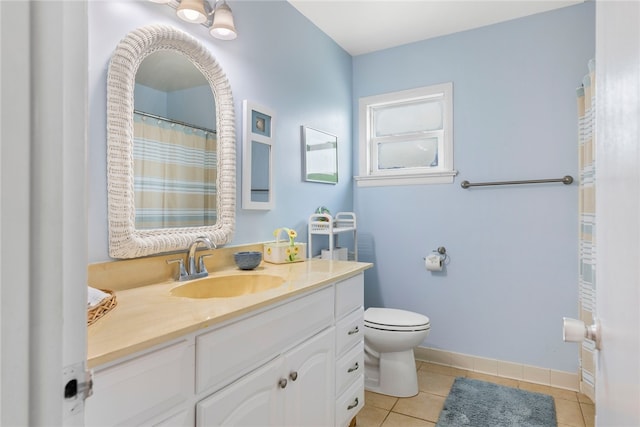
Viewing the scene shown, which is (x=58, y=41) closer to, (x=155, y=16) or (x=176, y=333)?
(x=176, y=333)

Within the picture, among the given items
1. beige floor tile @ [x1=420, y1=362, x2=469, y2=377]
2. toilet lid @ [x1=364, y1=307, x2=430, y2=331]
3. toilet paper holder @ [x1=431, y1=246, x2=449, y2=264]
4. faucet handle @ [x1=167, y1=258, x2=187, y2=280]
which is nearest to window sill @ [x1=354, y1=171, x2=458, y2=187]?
toilet paper holder @ [x1=431, y1=246, x2=449, y2=264]

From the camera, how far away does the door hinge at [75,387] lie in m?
0.35

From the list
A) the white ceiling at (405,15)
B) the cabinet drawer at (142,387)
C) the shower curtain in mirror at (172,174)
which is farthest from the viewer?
the white ceiling at (405,15)

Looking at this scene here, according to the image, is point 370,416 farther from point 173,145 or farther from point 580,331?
point 173,145

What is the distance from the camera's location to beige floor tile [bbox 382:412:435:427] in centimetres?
195

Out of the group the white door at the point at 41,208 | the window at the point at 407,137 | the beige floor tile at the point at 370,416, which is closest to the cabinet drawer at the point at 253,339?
the white door at the point at 41,208

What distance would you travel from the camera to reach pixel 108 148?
1310 millimetres

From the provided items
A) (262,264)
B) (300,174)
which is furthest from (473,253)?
(262,264)

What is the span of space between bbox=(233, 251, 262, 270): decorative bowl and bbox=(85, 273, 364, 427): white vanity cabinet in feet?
1.35

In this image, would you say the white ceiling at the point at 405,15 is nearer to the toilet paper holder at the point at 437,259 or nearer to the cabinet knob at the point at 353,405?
the toilet paper holder at the point at 437,259

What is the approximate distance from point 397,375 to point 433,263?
2.76ft

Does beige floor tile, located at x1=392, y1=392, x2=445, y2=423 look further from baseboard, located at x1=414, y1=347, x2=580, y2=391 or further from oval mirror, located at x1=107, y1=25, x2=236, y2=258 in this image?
oval mirror, located at x1=107, y1=25, x2=236, y2=258

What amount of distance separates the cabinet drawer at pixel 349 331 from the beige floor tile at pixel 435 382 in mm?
793

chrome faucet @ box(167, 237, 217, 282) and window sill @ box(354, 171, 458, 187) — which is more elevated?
window sill @ box(354, 171, 458, 187)
